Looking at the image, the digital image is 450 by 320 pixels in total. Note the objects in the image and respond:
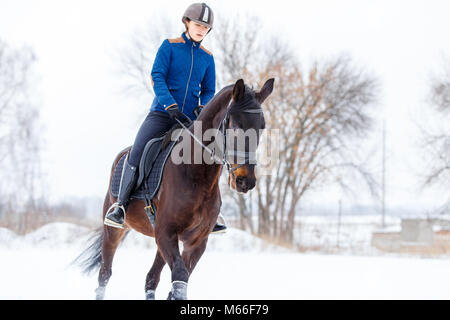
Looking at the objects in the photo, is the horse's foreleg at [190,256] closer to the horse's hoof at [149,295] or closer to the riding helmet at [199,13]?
the horse's hoof at [149,295]

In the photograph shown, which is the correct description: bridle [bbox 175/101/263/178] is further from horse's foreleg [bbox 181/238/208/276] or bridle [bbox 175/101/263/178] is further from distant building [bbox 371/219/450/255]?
distant building [bbox 371/219/450/255]

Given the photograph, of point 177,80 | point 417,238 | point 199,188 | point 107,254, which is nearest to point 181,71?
point 177,80

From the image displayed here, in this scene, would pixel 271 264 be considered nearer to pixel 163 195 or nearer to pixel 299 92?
pixel 163 195

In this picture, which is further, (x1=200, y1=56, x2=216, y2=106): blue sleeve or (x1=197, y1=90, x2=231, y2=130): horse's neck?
(x1=200, y1=56, x2=216, y2=106): blue sleeve

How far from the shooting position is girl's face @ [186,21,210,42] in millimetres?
4359

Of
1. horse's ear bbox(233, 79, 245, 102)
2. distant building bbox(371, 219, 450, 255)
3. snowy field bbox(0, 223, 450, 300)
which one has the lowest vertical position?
distant building bbox(371, 219, 450, 255)

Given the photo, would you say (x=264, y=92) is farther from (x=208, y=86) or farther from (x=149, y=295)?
(x=149, y=295)

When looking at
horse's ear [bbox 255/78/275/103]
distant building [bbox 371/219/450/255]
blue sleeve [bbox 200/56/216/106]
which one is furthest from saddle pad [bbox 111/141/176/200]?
distant building [bbox 371/219/450/255]

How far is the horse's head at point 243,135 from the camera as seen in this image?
3.30 meters

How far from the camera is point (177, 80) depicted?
4.42 m

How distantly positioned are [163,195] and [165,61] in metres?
1.21

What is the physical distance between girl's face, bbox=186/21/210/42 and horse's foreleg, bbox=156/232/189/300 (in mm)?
1805

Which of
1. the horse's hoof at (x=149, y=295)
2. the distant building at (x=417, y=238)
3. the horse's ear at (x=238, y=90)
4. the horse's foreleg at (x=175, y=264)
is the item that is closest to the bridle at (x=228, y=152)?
the horse's ear at (x=238, y=90)

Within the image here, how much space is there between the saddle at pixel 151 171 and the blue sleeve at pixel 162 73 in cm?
41
